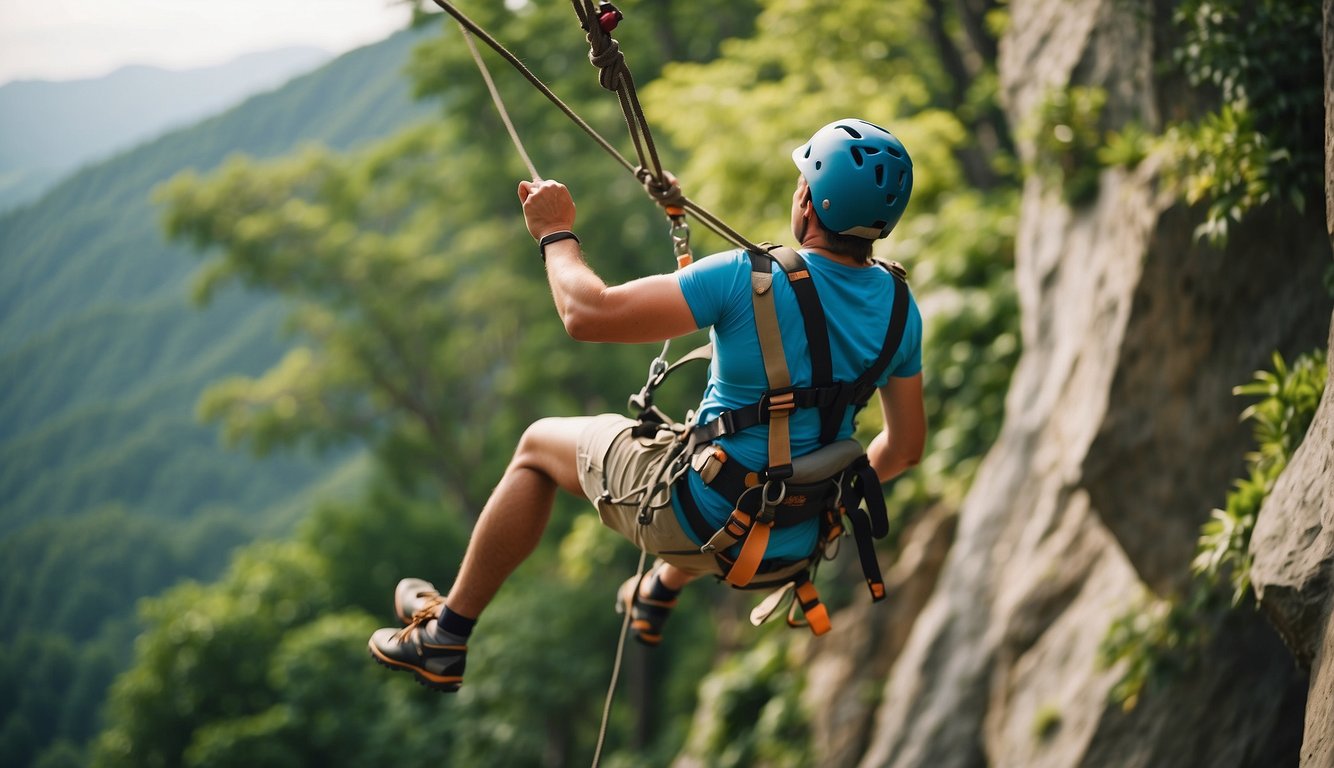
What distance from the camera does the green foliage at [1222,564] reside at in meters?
4.46

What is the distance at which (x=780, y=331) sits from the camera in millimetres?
3146

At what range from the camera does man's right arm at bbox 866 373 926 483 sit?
Answer: 3.74m

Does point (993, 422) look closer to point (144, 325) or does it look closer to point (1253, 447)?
point (1253, 447)

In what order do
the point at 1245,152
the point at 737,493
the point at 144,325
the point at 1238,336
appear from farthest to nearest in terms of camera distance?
1. the point at 144,325
2. the point at 1238,336
3. the point at 1245,152
4. the point at 737,493

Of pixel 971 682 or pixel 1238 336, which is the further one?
pixel 971 682

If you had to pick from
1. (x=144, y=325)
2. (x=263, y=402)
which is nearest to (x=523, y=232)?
(x=263, y=402)

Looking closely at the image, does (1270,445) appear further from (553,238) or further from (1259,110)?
(553,238)

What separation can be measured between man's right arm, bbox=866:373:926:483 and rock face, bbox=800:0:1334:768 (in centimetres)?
131

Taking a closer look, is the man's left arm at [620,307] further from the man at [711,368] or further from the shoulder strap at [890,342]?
the shoulder strap at [890,342]

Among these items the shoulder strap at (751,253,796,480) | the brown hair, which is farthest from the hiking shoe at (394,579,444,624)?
the brown hair

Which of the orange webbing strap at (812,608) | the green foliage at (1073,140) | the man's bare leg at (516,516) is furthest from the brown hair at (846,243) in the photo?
the green foliage at (1073,140)

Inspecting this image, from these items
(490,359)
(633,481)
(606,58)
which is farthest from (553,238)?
(490,359)

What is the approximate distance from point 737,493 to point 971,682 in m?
4.83

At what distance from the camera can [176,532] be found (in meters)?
58.9
